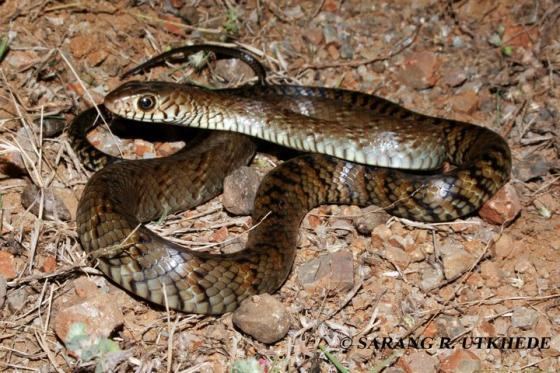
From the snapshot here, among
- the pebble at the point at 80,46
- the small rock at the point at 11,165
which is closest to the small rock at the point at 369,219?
the small rock at the point at 11,165

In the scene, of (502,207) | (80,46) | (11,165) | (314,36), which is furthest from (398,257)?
(80,46)

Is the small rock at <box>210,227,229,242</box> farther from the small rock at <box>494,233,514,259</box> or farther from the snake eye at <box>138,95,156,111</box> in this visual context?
the small rock at <box>494,233,514,259</box>

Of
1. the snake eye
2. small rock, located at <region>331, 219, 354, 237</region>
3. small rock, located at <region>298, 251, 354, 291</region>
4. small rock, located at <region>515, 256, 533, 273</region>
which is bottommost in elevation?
small rock, located at <region>515, 256, 533, 273</region>

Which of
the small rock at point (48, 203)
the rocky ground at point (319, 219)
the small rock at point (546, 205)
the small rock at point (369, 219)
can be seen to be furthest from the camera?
the small rock at point (546, 205)

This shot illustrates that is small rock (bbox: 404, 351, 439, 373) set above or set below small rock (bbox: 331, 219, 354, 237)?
below

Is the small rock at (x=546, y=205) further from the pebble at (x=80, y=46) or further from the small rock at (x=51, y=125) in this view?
the pebble at (x=80, y=46)

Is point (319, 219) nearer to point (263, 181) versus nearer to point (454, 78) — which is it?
point (263, 181)

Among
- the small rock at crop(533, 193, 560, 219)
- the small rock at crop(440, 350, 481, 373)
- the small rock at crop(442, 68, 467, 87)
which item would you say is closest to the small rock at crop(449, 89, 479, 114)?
the small rock at crop(442, 68, 467, 87)
